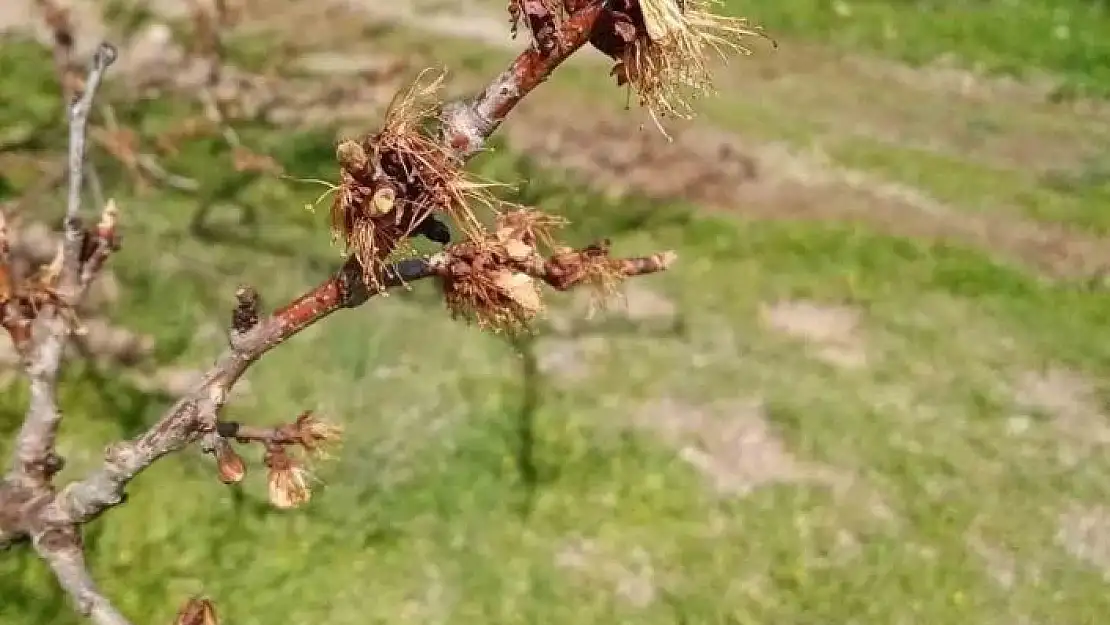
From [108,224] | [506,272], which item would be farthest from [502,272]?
[108,224]

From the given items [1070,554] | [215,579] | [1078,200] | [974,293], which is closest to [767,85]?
[1078,200]

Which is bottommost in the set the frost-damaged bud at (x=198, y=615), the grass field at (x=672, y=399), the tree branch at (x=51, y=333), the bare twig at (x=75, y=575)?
the grass field at (x=672, y=399)

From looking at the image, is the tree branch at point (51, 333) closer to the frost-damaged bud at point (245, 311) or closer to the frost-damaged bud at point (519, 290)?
the frost-damaged bud at point (245, 311)

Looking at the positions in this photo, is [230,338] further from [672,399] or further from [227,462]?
[672,399]

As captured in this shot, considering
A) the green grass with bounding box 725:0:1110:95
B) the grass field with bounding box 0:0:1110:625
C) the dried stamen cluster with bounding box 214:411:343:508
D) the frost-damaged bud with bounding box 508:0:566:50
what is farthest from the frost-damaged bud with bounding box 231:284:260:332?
the green grass with bounding box 725:0:1110:95

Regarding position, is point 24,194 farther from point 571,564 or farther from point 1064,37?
point 1064,37

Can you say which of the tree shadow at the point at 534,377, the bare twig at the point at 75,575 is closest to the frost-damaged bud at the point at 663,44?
the tree shadow at the point at 534,377
